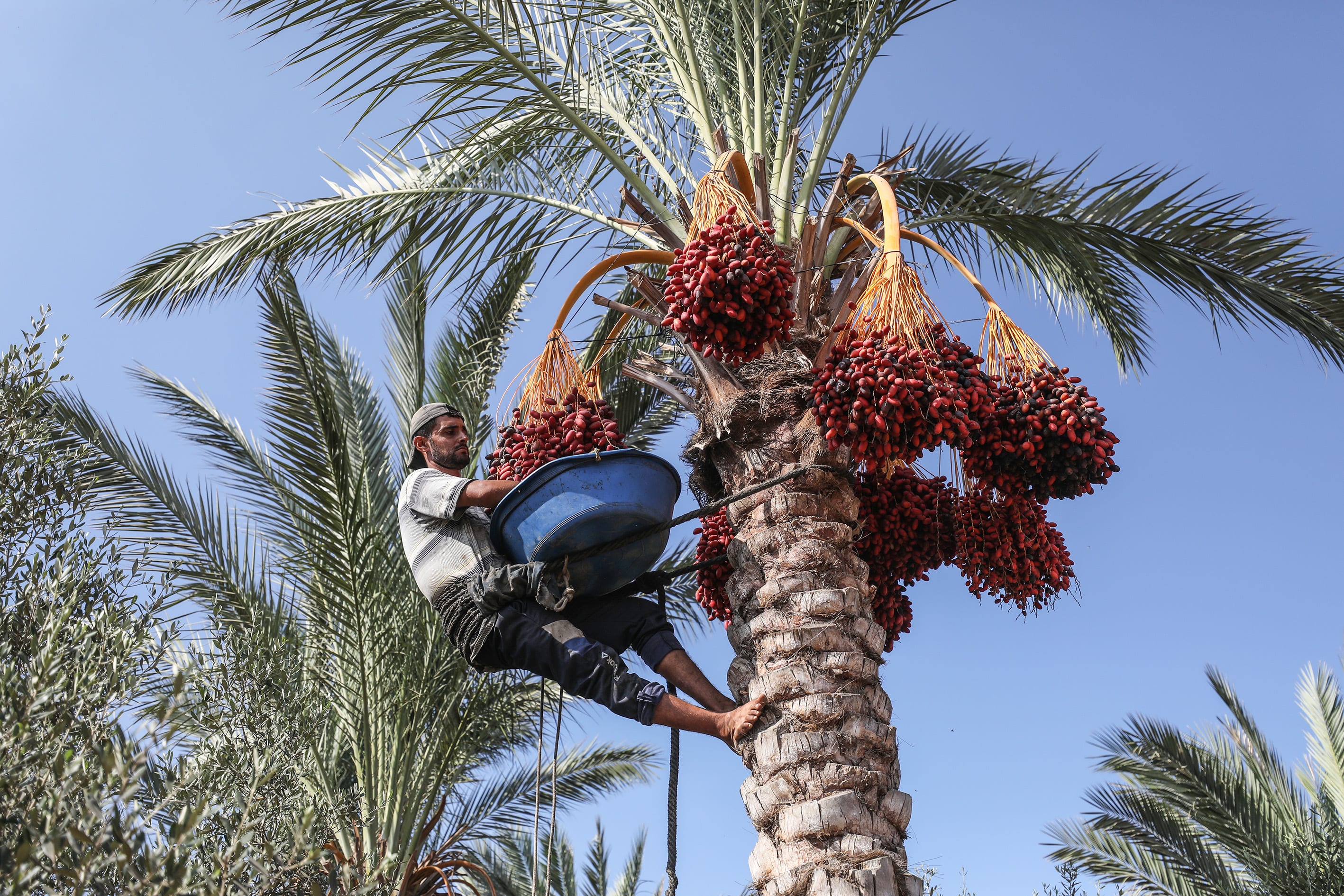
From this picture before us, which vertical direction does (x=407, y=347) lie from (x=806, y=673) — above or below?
above

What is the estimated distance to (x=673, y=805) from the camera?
3.42m

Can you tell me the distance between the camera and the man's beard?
424cm

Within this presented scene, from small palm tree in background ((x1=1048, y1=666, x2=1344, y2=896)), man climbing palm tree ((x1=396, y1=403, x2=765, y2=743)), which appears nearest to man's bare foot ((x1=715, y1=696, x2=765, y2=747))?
man climbing palm tree ((x1=396, y1=403, x2=765, y2=743))

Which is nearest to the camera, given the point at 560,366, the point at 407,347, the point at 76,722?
Result: the point at 76,722

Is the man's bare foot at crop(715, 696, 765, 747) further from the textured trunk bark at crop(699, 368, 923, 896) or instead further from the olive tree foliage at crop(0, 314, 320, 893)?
the olive tree foliage at crop(0, 314, 320, 893)

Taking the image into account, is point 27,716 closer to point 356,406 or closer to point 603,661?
point 603,661

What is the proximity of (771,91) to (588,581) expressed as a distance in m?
2.27

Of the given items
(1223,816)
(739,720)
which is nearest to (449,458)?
(739,720)

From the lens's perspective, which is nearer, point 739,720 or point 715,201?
point 739,720

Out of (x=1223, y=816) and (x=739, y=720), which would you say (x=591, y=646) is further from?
(x=1223, y=816)

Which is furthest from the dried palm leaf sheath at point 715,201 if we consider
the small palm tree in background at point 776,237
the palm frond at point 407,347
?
the palm frond at point 407,347

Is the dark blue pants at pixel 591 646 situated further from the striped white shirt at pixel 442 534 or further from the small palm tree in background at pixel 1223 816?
the small palm tree in background at pixel 1223 816

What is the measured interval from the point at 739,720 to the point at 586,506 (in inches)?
30.6

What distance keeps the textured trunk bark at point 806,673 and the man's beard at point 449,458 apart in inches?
40.0
